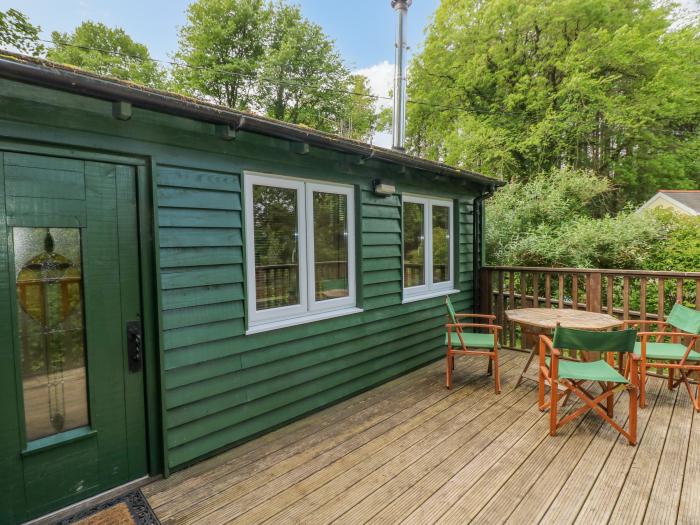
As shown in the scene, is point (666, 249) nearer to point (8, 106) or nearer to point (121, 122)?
point (121, 122)

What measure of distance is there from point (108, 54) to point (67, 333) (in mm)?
17508

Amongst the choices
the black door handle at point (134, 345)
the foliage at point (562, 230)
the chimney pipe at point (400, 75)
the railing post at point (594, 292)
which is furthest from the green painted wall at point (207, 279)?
the foliage at point (562, 230)

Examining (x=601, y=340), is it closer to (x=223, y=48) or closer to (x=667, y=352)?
(x=667, y=352)

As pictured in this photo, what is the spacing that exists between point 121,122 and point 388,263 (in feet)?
8.56

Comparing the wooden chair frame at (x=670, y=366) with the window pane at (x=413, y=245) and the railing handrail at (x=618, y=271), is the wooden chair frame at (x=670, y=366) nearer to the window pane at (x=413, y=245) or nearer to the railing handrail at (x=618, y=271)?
the railing handrail at (x=618, y=271)

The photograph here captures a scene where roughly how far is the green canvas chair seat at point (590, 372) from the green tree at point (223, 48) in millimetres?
15237

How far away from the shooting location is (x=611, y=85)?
1123 centimetres

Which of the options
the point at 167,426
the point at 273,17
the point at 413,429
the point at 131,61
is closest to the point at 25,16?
the point at 131,61

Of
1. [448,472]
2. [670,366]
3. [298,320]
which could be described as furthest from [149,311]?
[670,366]

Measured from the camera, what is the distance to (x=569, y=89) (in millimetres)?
11320

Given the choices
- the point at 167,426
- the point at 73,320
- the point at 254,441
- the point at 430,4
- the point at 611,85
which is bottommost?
the point at 254,441

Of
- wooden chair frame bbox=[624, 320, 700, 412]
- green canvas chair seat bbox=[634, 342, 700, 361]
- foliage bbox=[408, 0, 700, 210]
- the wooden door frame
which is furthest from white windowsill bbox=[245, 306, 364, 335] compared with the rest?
foliage bbox=[408, 0, 700, 210]

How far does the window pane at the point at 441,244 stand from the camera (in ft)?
15.5

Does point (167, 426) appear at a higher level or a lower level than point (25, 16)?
lower
